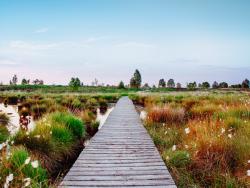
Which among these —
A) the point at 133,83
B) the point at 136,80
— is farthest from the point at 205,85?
the point at 133,83

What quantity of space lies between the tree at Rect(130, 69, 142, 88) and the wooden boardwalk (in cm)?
7314

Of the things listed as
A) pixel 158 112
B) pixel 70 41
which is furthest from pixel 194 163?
pixel 70 41

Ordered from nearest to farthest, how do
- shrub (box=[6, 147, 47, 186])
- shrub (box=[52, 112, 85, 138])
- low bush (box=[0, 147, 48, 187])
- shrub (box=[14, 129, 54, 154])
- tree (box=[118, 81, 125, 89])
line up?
low bush (box=[0, 147, 48, 187]) → shrub (box=[6, 147, 47, 186]) → shrub (box=[14, 129, 54, 154]) → shrub (box=[52, 112, 85, 138]) → tree (box=[118, 81, 125, 89])

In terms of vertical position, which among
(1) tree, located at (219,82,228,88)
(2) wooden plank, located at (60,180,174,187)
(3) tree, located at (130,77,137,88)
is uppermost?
(3) tree, located at (130,77,137,88)

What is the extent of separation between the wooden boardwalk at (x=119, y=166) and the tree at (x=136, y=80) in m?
73.1

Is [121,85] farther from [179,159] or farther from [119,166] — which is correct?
[119,166]

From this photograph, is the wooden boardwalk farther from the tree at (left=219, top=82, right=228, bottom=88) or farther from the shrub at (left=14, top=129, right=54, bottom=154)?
the tree at (left=219, top=82, right=228, bottom=88)

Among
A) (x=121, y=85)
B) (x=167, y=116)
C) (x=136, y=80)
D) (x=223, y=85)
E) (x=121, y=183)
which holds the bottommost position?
(x=121, y=183)

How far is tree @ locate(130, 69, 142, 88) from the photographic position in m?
80.4

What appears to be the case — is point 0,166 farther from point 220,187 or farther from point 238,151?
point 238,151

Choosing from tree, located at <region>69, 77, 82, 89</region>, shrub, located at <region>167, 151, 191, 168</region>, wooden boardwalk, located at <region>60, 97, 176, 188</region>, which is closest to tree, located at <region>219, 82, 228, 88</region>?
tree, located at <region>69, 77, 82, 89</region>

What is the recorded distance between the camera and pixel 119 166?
15.8 ft

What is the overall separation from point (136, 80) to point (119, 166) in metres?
76.1

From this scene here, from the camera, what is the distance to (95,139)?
708 centimetres
